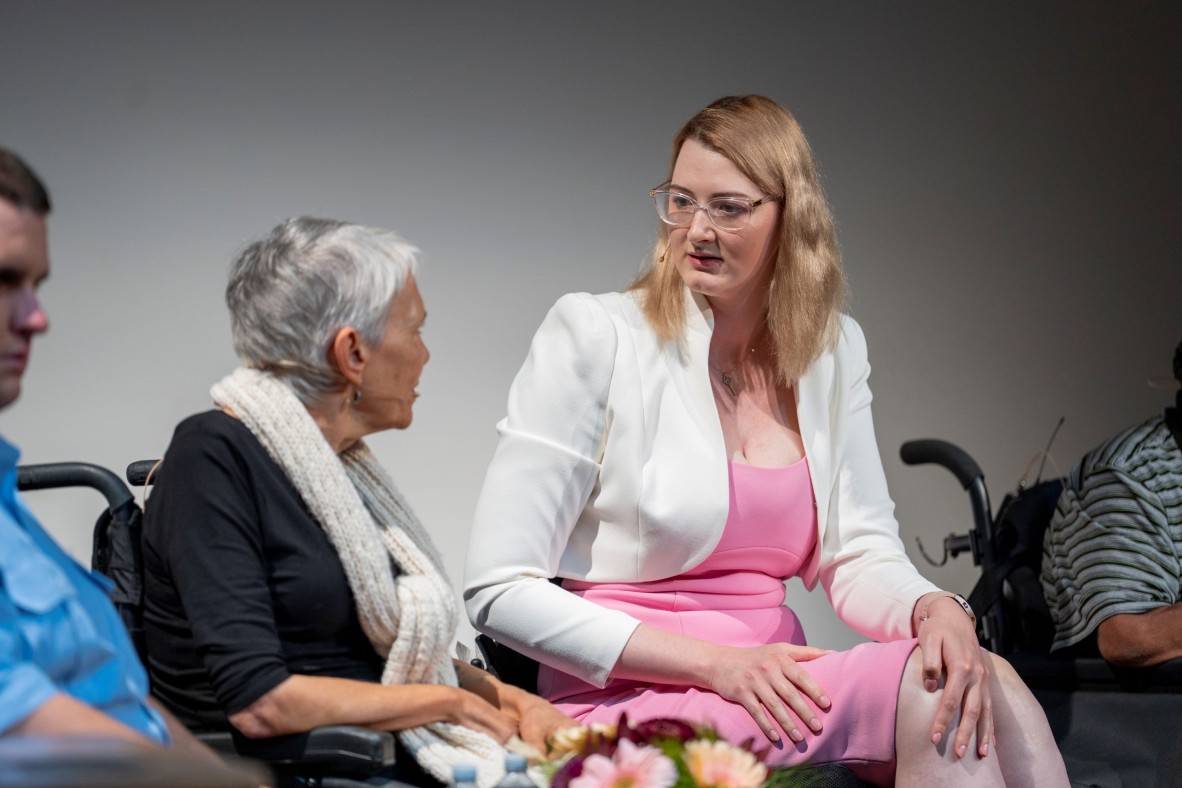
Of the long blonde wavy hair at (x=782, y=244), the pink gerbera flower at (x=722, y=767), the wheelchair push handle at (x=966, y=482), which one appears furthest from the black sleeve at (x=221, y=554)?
the wheelchair push handle at (x=966, y=482)

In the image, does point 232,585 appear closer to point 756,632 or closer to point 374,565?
point 374,565

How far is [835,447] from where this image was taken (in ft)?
7.84

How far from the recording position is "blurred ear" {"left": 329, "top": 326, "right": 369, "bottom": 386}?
171 cm

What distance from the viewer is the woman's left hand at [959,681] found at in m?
1.90

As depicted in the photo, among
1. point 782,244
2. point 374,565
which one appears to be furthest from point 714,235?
point 374,565

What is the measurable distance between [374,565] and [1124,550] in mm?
1605

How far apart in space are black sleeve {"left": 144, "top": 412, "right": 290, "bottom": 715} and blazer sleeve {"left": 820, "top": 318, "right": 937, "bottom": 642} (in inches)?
42.2

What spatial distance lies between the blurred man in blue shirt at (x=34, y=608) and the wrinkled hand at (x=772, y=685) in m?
0.90

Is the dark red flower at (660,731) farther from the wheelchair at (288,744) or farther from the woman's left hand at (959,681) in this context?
the woman's left hand at (959,681)

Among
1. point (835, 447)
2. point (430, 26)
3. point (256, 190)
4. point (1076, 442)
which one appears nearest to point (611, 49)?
point (430, 26)

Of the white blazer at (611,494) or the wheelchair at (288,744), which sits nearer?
the wheelchair at (288,744)

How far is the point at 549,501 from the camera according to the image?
84.3 inches

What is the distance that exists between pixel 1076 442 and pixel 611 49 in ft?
6.48

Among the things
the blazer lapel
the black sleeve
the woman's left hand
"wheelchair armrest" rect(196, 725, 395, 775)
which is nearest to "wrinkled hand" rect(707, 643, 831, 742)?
the woman's left hand
